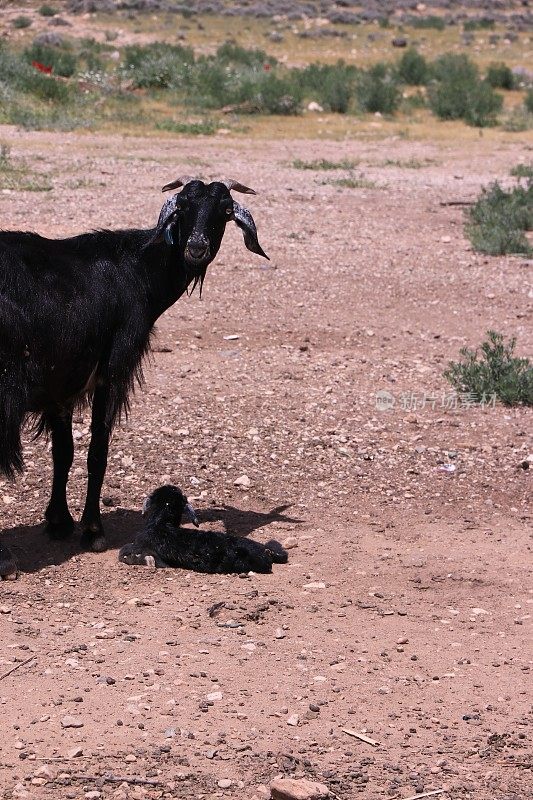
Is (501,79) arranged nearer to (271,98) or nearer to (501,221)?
(271,98)

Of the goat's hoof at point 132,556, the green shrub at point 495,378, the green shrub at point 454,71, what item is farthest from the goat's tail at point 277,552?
the green shrub at point 454,71

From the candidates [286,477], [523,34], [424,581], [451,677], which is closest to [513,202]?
[286,477]

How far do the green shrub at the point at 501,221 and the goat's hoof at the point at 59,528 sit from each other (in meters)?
7.79

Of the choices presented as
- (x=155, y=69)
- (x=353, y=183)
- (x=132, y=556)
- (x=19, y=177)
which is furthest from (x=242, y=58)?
(x=132, y=556)

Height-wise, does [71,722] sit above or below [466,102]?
below

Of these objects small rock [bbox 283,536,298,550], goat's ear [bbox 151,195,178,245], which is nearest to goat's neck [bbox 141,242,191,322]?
goat's ear [bbox 151,195,178,245]

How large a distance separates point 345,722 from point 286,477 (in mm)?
2936

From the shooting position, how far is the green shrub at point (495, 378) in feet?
30.5

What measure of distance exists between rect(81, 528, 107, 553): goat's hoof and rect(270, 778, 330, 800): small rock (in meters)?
Answer: 2.50

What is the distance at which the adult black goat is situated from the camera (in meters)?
6.10

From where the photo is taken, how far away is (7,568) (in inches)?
245

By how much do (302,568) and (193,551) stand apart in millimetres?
599

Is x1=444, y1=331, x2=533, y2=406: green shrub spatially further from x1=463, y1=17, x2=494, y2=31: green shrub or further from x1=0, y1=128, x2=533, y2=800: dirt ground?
x1=463, y1=17, x2=494, y2=31: green shrub

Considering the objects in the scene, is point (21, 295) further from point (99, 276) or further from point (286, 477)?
point (286, 477)
